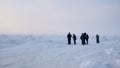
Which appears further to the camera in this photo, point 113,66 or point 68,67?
point 68,67

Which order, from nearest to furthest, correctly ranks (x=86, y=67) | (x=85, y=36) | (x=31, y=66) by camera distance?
(x=86, y=67) → (x=31, y=66) → (x=85, y=36)

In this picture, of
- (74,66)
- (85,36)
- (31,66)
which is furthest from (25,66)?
(85,36)

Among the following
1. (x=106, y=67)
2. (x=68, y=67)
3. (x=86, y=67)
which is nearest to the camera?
(x=106, y=67)

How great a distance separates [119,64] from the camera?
30.1 ft

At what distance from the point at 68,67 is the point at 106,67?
8.01 ft

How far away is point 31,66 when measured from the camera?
11.3 m

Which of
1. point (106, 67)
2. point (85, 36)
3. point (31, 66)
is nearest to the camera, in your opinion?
point (106, 67)

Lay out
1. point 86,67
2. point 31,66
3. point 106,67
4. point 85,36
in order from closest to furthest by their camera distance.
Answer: point 106,67 < point 86,67 < point 31,66 < point 85,36

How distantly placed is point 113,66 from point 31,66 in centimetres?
483

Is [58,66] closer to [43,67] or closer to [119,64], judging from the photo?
[43,67]

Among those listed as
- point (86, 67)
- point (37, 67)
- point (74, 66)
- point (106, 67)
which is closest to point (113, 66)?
point (106, 67)

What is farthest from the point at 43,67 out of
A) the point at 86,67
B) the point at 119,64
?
the point at 119,64

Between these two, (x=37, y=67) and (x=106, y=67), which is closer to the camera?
(x=106, y=67)

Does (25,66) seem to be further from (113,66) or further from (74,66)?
(113,66)
